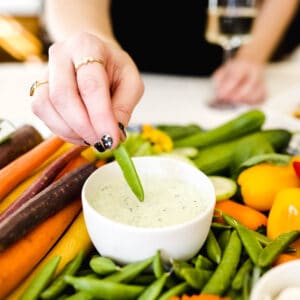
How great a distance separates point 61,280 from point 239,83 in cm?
147

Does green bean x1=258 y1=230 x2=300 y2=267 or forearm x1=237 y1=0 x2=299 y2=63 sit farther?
forearm x1=237 y1=0 x2=299 y2=63

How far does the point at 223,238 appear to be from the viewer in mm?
790

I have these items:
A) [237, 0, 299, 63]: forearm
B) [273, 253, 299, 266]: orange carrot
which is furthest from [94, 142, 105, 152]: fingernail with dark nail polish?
[237, 0, 299, 63]: forearm

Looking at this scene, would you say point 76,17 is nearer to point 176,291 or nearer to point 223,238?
point 223,238

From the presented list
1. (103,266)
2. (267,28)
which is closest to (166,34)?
(267,28)

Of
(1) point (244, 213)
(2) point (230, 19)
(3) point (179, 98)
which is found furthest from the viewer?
(3) point (179, 98)

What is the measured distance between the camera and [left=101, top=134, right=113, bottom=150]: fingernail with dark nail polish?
723 mm

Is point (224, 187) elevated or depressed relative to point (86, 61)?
depressed

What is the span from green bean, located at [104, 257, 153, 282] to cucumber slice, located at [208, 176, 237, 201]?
0.28 m

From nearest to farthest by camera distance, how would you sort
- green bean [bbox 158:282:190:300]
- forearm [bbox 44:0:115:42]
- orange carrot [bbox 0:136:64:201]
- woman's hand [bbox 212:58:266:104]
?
green bean [bbox 158:282:190:300]
orange carrot [bbox 0:136:64:201]
forearm [bbox 44:0:115:42]
woman's hand [bbox 212:58:266:104]

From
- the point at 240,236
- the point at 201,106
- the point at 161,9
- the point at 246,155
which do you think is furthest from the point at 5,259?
the point at 161,9

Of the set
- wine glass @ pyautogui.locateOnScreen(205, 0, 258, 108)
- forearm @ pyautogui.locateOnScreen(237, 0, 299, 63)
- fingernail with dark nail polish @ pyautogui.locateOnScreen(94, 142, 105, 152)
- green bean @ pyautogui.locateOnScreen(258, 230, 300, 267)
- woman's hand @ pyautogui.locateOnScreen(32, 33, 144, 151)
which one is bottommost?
forearm @ pyautogui.locateOnScreen(237, 0, 299, 63)

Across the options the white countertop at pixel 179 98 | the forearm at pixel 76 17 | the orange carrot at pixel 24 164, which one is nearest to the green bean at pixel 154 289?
the orange carrot at pixel 24 164

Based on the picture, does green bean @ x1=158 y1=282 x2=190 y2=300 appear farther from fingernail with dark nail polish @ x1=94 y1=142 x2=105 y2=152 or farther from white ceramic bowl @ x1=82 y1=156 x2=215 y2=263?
fingernail with dark nail polish @ x1=94 y1=142 x2=105 y2=152
